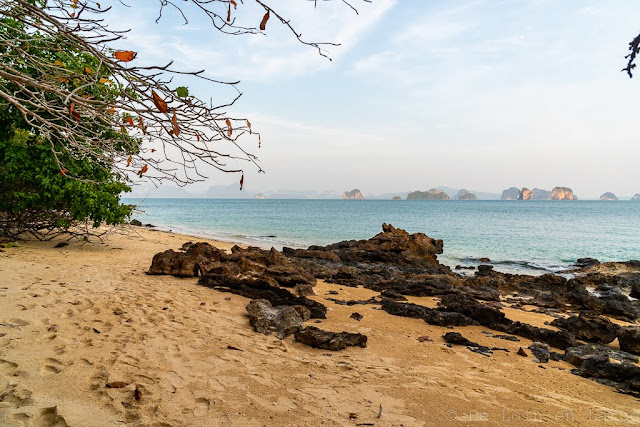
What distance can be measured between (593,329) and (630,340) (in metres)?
0.72

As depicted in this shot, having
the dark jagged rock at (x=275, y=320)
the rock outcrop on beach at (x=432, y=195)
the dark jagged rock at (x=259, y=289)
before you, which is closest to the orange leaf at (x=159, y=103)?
the dark jagged rock at (x=275, y=320)

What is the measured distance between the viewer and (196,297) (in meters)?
7.48

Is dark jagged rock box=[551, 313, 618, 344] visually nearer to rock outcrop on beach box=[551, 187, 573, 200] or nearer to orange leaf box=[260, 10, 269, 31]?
orange leaf box=[260, 10, 269, 31]

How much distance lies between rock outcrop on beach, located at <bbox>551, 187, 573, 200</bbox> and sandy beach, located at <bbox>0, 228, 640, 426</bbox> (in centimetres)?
21777

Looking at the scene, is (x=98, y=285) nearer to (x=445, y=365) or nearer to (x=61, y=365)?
(x=61, y=365)

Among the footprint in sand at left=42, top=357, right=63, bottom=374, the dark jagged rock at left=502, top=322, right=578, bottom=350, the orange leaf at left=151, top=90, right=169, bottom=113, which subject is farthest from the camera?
the dark jagged rock at left=502, top=322, right=578, bottom=350

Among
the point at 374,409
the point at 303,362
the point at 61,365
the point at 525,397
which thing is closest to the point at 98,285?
the point at 61,365

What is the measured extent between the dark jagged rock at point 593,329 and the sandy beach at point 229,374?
1.97 metres

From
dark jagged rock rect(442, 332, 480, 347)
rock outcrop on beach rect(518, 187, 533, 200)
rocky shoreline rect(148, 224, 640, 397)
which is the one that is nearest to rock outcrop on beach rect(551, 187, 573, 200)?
rock outcrop on beach rect(518, 187, 533, 200)

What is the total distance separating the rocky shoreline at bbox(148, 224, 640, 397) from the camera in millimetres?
5848

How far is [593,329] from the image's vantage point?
299 inches

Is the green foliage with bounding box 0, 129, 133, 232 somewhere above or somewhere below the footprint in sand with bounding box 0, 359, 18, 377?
above

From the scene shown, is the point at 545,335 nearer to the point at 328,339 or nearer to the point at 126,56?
the point at 328,339

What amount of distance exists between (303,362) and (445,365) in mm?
2030
